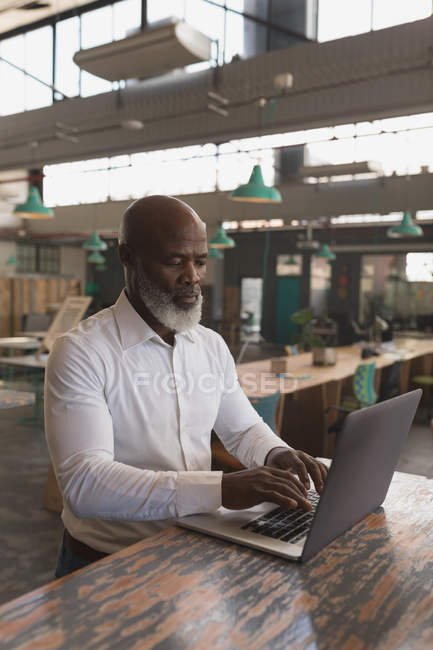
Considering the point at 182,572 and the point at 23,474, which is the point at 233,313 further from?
the point at 182,572

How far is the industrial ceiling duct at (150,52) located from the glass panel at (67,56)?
5.93m

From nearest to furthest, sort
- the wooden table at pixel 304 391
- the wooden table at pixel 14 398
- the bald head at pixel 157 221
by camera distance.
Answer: the bald head at pixel 157 221, the wooden table at pixel 304 391, the wooden table at pixel 14 398

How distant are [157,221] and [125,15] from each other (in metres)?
10.2

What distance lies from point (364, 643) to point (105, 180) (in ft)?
47.8

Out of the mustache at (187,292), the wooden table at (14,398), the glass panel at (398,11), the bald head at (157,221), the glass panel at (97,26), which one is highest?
the glass panel at (97,26)

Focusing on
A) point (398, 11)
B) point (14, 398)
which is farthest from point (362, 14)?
point (14, 398)

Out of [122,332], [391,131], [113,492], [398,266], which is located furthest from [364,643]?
[398,266]

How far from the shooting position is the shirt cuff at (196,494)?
1.26 metres

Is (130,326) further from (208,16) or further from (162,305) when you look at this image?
(208,16)

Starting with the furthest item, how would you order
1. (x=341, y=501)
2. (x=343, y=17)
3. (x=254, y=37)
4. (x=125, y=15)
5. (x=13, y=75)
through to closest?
(x=13, y=75), (x=125, y=15), (x=254, y=37), (x=343, y=17), (x=341, y=501)

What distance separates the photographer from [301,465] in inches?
58.1

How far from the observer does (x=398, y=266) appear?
16.0 m

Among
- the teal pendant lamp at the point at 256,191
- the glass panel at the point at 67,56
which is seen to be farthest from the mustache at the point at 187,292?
the glass panel at the point at 67,56

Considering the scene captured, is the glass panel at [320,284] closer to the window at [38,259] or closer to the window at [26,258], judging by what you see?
the window at [38,259]
